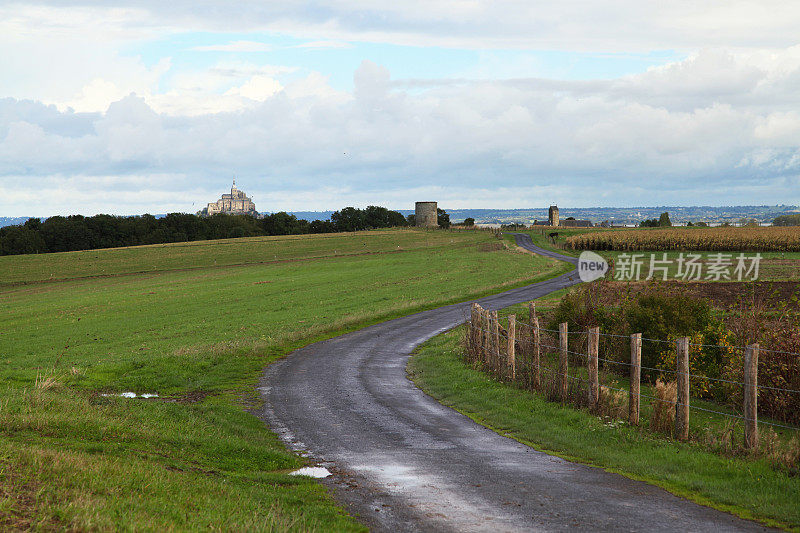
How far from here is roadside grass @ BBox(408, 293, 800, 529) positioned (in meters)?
11.9

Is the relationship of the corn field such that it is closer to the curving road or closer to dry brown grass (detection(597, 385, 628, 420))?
the curving road

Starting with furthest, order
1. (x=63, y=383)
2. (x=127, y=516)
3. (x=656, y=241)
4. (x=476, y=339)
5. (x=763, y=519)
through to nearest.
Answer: (x=656, y=241)
(x=476, y=339)
(x=63, y=383)
(x=763, y=519)
(x=127, y=516)

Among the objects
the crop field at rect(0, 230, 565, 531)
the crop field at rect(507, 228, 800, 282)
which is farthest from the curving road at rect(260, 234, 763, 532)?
the crop field at rect(507, 228, 800, 282)

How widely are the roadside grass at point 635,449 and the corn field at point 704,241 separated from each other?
63329 mm

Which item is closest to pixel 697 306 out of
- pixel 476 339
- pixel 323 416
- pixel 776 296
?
pixel 476 339

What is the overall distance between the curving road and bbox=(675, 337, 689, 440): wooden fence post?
2937 millimetres

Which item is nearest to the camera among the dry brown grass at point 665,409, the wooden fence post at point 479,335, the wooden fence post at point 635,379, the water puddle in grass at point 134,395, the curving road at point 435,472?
the curving road at point 435,472

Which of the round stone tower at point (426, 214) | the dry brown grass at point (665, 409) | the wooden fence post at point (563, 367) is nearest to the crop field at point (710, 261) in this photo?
the wooden fence post at point (563, 367)

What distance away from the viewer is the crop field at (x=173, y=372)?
9.97 metres

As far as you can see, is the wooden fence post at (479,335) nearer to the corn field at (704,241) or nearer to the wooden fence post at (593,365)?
the wooden fence post at (593,365)

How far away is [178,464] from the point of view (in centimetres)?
1281

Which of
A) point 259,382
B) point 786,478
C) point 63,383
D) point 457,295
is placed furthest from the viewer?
point 457,295

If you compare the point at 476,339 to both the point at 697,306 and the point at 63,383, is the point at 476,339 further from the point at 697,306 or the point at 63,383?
the point at 63,383

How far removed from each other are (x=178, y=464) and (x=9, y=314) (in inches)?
2214
